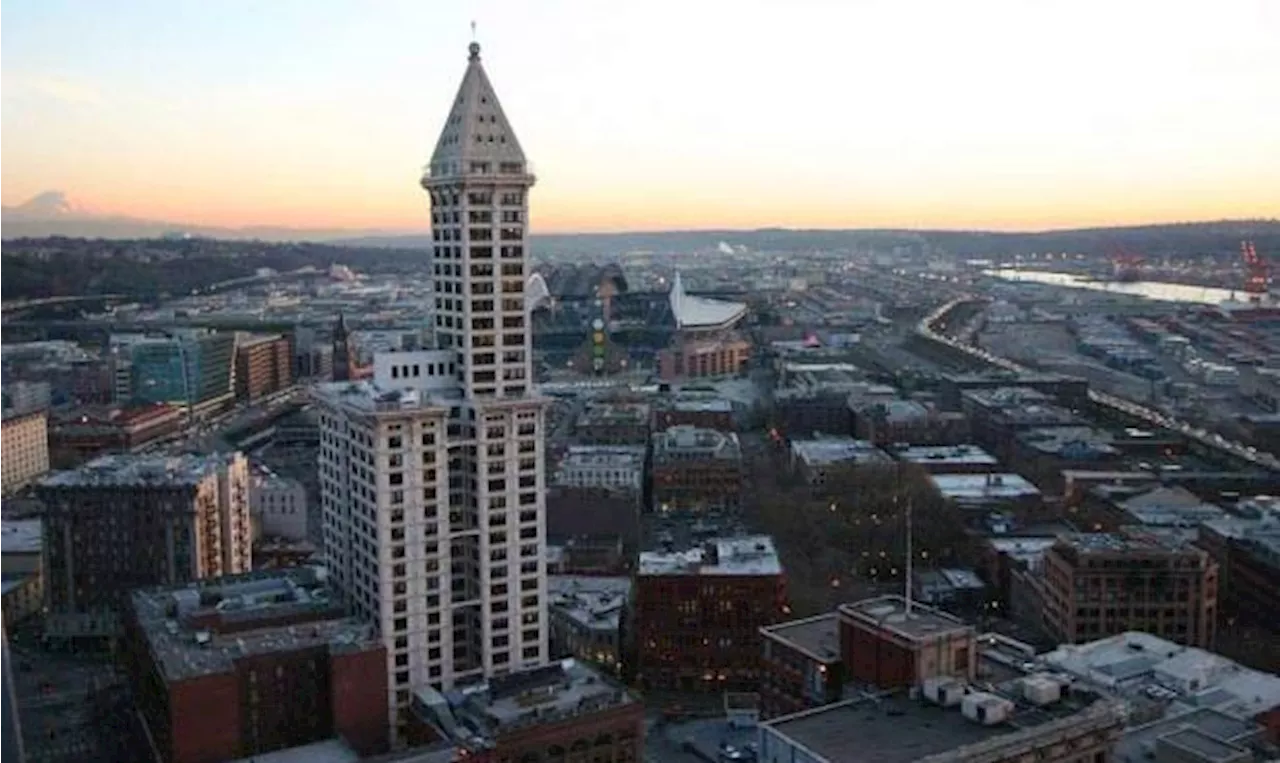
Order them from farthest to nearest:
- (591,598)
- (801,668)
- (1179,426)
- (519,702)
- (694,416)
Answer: (1179,426) → (694,416) → (591,598) → (801,668) → (519,702)

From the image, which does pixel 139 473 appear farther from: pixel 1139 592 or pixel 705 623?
pixel 1139 592

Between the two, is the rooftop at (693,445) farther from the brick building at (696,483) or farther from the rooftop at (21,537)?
the rooftop at (21,537)

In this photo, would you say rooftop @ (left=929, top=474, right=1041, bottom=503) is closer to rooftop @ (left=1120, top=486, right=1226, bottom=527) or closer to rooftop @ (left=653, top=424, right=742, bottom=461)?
rooftop @ (left=1120, top=486, right=1226, bottom=527)

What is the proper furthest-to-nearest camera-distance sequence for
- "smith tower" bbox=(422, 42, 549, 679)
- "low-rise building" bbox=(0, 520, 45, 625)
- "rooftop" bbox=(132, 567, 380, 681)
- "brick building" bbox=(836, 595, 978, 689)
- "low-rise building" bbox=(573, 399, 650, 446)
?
"low-rise building" bbox=(573, 399, 650, 446)
"low-rise building" bbox=(0, 520, 45, 625)
"smith tower" bbox=(422, 42, 549, 679)
"rooftop" bbox=(132, 567, 380, 681)
"brick building" bbox=(836, 595, 978, 689)

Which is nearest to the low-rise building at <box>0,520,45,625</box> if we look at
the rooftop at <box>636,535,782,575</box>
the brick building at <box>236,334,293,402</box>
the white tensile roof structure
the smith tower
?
the smith tower

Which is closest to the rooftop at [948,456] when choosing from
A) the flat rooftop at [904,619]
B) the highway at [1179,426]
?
the highway at [1179,426]

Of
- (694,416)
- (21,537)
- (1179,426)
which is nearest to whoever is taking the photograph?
(21,537)

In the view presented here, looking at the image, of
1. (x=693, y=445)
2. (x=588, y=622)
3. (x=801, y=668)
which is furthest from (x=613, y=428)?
(x=801, y=668)
